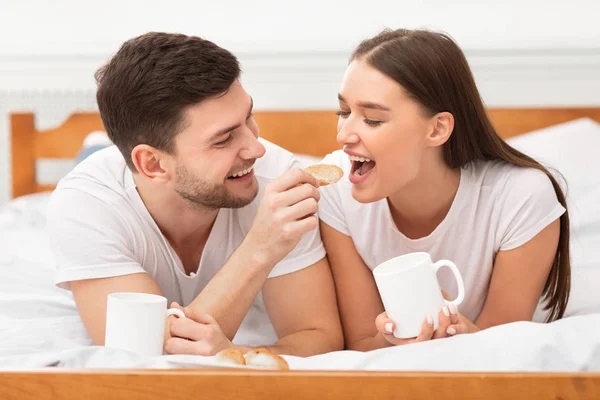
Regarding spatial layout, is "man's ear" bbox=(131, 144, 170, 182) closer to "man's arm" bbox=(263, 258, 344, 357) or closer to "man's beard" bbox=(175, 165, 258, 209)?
"man's beard" bbox=(175, 165, 258, 209)

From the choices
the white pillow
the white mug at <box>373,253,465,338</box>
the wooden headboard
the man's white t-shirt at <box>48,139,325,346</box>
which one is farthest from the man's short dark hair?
the wooden headboard

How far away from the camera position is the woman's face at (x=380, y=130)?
1393mm

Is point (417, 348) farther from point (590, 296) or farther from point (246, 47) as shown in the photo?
point (246, 47)

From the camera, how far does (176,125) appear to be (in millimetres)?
1473

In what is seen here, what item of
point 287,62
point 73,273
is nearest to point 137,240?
point 73,273

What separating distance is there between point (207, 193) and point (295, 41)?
1.46 m

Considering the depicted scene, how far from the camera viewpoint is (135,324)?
1.15 metres

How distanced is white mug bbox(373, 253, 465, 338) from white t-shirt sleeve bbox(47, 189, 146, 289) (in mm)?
495

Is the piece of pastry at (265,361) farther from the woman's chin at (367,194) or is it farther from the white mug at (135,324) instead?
the woman's chin at (367,194)

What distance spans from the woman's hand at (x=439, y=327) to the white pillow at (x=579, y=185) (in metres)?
0.47

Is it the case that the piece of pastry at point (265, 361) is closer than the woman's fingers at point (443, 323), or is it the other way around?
the piece of pastry at point (265, 361)

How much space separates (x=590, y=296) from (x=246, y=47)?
5.23 ft

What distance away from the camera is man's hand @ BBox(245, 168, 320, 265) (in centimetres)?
138

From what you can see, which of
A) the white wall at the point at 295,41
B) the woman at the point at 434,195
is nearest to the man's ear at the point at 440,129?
the woman at the point at 434,195
